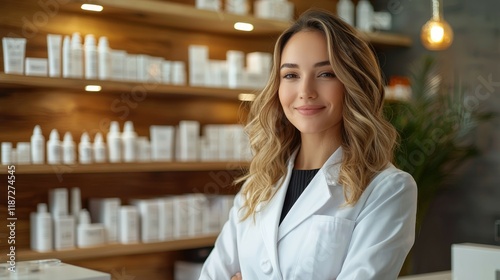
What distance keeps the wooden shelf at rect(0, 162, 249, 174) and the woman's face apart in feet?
5.14

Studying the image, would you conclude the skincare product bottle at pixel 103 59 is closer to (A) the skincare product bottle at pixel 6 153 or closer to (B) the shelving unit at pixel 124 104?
(B) the shelving unit at pixel 124 104

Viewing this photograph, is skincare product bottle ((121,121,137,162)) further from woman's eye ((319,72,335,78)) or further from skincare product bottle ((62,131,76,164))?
woman's eye ((319,72,335,78))

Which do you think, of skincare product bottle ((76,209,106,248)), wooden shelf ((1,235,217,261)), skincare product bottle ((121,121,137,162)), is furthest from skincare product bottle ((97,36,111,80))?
wooden shelf ((1,235,217,261))

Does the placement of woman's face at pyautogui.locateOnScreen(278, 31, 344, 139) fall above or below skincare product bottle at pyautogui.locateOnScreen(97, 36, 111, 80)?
below

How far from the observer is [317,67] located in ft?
5.89

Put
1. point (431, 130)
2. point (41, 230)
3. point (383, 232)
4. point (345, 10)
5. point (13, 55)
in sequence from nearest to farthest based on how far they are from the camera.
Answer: point (383, 232) < point (13, 55) < point (41, 230) < point (431, 130) < point (345, 10)

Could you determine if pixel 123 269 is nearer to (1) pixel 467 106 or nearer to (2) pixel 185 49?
(2) pixel 185 49

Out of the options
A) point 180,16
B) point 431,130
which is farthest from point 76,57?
point 431,130

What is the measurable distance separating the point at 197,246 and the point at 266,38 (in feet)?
4.40

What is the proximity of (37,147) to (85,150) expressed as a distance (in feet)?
0.77

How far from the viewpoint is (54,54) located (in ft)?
10.3

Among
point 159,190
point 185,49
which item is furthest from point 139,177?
point 185,49

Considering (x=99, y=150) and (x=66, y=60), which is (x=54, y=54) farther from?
(x=99, y=150)

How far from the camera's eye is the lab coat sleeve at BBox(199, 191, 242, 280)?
1994 mm
